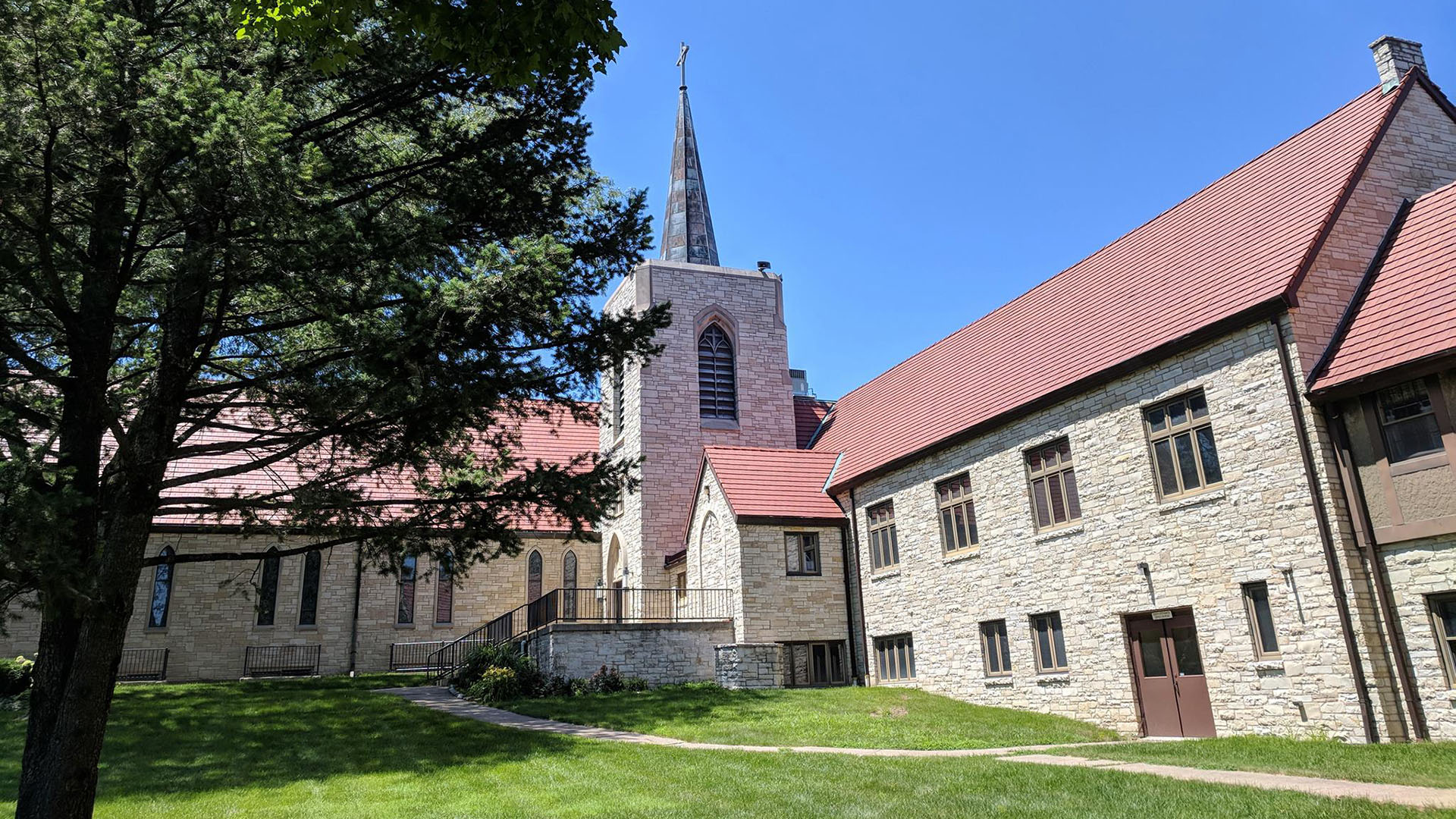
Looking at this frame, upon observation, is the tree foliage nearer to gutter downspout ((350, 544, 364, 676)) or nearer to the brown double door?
the brown double door

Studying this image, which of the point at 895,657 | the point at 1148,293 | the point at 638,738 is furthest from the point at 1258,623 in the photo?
the point at 895,657

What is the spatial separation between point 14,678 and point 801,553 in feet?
57.1

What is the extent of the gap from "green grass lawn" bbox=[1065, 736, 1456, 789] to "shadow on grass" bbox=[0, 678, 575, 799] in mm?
7820

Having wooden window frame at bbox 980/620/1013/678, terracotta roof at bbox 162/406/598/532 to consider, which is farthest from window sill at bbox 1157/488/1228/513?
terracotta roof at bbox 162/406/598/532

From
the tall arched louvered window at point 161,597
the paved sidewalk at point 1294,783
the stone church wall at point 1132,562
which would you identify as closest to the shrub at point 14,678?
the tall arched louvered window at point 161,597

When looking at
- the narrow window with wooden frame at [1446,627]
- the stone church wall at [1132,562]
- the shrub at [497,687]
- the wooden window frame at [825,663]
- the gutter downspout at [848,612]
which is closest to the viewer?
the narrow window with wooden frame at [1446,627]

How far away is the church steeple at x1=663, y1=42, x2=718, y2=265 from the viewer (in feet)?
104

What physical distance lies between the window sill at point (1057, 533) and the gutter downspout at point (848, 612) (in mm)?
6749

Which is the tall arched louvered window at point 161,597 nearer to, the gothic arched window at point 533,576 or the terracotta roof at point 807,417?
the gothic arched window at point 533,576

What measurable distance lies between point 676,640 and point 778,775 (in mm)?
11466

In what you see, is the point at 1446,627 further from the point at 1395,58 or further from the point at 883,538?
the point at 883,538

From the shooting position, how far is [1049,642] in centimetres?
1694

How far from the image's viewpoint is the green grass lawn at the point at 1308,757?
9273 millimetres

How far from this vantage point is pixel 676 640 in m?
21.9
